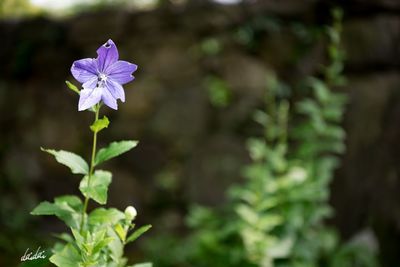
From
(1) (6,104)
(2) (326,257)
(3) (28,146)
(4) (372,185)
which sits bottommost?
(2) (326,257)

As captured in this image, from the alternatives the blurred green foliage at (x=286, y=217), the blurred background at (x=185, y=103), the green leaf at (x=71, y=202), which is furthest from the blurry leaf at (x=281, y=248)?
the green leaf at (x=71, y=202)

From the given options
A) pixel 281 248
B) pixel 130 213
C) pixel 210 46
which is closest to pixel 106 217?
pixel 130 213

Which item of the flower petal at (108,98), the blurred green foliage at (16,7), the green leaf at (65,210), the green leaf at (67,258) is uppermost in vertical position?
the blurred green foliage at (16,7)

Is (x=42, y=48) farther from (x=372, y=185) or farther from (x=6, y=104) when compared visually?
(x=372, y=185)

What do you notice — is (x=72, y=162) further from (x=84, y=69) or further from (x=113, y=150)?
(x=84, y=69)

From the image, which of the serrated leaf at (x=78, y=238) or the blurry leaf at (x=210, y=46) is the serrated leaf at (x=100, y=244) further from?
the blurry leaf at (x=210, y=46)

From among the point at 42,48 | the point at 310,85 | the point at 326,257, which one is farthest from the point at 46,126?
the point at 326,257
